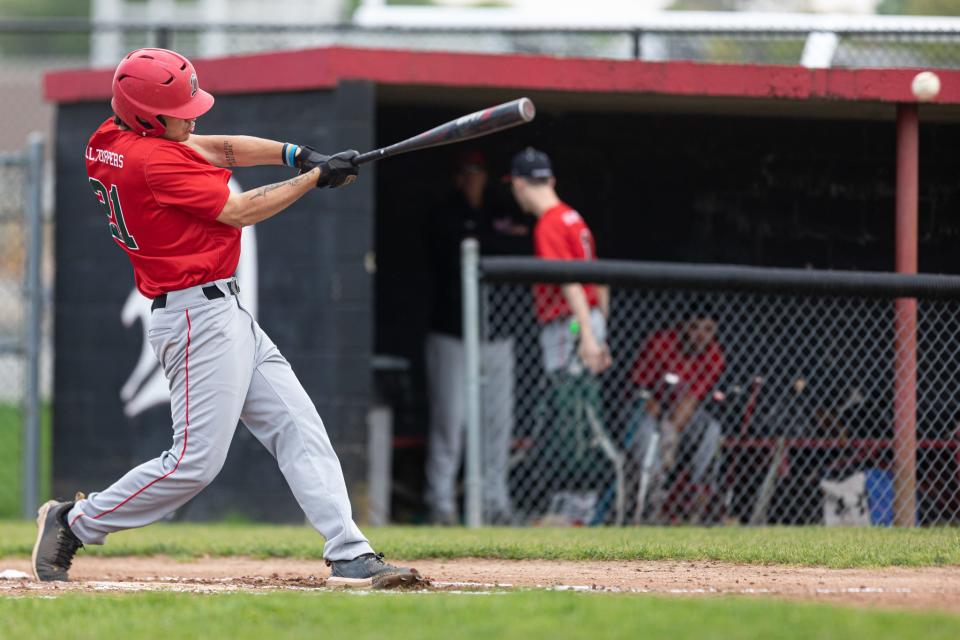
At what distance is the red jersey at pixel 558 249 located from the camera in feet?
23.5

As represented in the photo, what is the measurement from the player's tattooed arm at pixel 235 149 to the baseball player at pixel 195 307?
13 centimetres

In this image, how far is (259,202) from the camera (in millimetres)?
4469

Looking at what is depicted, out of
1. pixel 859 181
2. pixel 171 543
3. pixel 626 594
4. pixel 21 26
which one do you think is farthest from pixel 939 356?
pixel 21 26

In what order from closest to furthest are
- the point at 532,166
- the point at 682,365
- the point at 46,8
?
the point at 532,166
the point at 682,365
the point at 46,8

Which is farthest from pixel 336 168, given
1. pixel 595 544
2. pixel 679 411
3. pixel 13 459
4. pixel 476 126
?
pixel 13 459

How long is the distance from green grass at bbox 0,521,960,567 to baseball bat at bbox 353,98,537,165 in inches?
68.4

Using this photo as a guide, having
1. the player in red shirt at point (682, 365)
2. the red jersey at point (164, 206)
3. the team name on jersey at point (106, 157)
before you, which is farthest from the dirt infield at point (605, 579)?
the player in red shirt at point (682, 365)

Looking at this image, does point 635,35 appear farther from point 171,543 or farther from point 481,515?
point 171,543

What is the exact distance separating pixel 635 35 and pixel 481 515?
10.2ft

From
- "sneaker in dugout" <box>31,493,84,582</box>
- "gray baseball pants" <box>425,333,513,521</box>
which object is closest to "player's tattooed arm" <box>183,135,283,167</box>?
"sneaker in dugout" <box>31,493,84,582</box>

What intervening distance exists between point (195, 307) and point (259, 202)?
0.44m

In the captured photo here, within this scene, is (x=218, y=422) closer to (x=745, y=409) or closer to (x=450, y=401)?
(x=745, y=409)

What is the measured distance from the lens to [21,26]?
870 centimetres

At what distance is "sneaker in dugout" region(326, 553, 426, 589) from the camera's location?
4438mm
